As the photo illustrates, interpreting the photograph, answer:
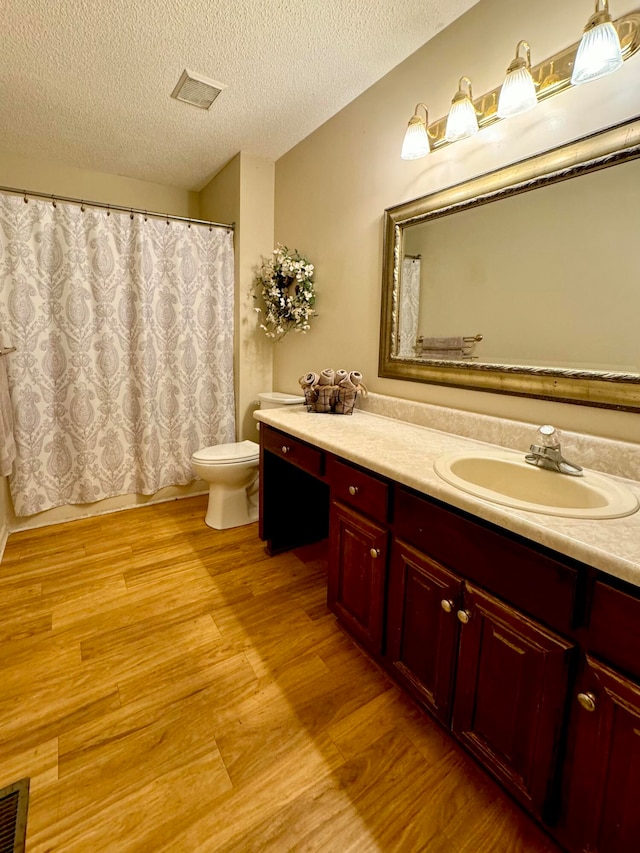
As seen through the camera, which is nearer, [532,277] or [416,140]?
[532,277]

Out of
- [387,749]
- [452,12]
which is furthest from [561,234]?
[387,749]

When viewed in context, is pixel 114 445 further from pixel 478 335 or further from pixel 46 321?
pixel 478 335

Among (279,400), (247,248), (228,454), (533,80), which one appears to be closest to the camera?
(533,80)

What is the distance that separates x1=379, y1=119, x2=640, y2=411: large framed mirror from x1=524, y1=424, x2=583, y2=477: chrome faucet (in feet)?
0.57

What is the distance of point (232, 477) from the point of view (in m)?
2.42

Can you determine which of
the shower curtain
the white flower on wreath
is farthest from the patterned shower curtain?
the shower curtain

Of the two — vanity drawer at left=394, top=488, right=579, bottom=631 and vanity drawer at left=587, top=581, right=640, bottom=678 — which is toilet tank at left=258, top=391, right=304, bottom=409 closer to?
vanity drawer at left=394, top=488, right=579, bottom=631

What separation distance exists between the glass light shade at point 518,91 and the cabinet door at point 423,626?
1388 mm

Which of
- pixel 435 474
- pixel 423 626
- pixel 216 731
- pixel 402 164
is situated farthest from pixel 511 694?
pixel 402 164

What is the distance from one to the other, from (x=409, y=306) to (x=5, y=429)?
209 centimetres

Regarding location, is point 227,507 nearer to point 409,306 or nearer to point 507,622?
point 409,306

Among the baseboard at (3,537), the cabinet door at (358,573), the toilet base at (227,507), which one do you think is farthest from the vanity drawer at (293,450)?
the baseboard at (3,537)

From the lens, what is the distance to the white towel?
1.98 meters

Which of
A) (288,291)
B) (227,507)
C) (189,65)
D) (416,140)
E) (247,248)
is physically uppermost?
(189,65)
